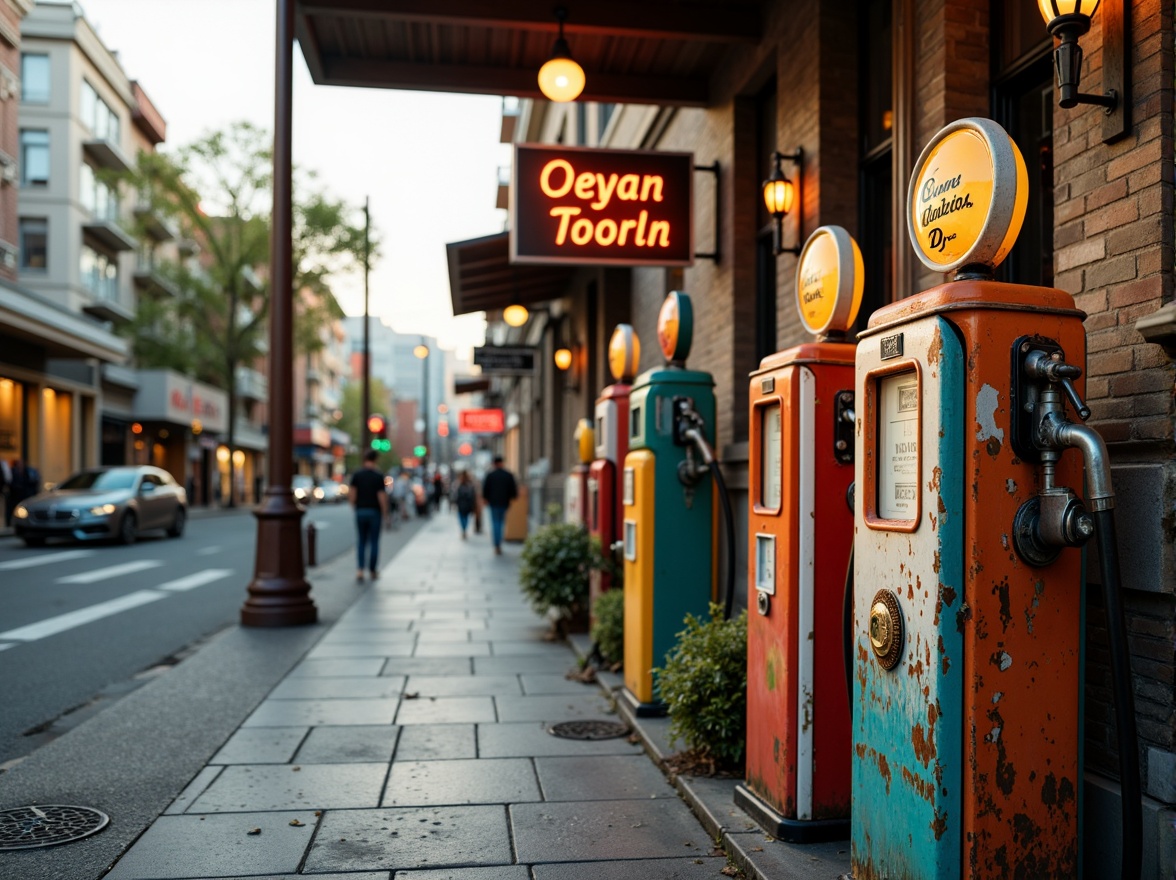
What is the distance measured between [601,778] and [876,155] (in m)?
4.07

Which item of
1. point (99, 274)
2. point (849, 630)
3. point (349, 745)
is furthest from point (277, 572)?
point (99, 274)

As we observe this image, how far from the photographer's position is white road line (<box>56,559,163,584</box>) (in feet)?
44.9

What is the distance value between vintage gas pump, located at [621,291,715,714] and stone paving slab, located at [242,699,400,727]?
1634 millimetres

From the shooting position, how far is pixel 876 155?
6230 mm

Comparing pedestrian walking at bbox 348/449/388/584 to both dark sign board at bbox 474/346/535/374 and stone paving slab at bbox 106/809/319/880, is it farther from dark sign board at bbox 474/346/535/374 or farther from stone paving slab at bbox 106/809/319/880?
stone paving slab at bbox 106/809/319/880

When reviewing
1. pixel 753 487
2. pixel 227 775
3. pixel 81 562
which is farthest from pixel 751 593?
pixel 81 562

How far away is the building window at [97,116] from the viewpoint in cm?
3822

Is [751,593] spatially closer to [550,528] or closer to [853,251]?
[853,251]

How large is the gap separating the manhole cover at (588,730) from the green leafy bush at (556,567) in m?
2.58

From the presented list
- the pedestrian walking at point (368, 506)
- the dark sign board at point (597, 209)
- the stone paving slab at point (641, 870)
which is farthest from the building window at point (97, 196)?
the stone paving slab at point (641, 870)

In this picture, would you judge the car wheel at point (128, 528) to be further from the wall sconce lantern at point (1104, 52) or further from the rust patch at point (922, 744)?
the wall sconce lantern at point (1104, 52)

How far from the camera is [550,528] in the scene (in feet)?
29.1

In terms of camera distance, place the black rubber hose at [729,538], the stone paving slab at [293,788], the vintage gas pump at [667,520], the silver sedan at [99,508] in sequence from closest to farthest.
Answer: the stone paving slab at [293,788], the black rubber hose at [729,538], the vintage gas pump at [667,520], the silver sedan at [99,508]

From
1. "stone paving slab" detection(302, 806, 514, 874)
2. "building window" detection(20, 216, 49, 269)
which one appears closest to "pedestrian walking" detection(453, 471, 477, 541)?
"stone paving slab" detection(302, 806, 514, 874)
